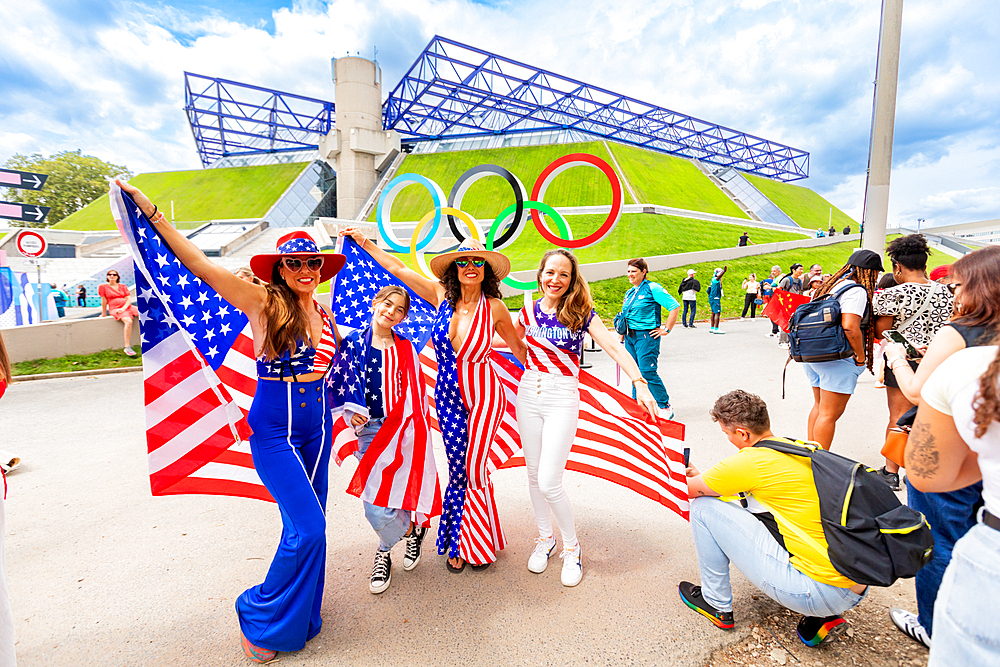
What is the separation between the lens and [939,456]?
1468mm

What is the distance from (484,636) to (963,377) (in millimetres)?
2318

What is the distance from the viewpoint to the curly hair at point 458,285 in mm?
3166

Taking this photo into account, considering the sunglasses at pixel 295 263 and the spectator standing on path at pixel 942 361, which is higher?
the sunglasses at pixel 295 263

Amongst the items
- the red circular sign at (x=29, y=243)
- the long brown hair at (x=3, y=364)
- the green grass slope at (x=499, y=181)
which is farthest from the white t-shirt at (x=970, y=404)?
the green grass slope at (x=499, y=181)

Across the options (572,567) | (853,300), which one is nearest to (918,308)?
(853,300)

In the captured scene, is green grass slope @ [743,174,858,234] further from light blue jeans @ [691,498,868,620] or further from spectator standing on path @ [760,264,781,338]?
light blue jeans @ [691,498,868,620]

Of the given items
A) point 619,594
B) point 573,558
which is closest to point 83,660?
point 573,558

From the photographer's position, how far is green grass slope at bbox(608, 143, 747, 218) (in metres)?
36.6

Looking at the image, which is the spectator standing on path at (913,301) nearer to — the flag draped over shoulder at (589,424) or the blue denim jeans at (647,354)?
the flag draped over shoulder at (589,424)

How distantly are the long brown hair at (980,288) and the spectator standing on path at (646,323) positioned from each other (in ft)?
11.9

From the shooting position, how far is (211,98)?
4809 centimetres

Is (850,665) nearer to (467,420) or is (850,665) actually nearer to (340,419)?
(467,420)

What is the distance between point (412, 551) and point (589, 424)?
1503 millimetres

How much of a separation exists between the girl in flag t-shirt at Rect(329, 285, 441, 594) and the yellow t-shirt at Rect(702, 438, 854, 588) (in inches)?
68.3
